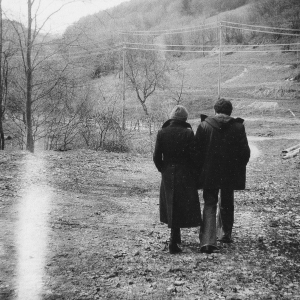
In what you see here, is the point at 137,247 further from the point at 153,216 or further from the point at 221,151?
the point at 153,216

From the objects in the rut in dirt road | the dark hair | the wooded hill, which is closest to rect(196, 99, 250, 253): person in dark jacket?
the dark hair

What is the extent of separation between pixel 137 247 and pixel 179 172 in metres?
1.27

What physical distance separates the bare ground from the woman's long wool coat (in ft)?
1.67

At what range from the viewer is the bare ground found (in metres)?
4.31

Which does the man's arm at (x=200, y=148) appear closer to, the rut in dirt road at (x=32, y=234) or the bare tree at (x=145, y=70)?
the rut in dirt road at (x=32, y=234)

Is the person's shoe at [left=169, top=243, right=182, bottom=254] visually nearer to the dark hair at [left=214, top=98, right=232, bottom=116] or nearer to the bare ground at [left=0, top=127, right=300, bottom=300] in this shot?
the bare ground at [left=0, top=127, right=300, bottom=300]

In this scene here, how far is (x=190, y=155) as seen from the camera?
17.1 feet

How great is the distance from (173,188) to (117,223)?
2261 mm

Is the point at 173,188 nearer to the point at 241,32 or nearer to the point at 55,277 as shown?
the point at 55,277

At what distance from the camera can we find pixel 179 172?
17.0 feet

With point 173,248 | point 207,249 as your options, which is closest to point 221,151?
point 207,249

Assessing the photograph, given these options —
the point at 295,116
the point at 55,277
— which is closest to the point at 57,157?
the point at 55,277

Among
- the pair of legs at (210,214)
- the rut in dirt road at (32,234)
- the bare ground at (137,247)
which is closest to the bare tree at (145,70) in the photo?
the bare ground at (137,247)

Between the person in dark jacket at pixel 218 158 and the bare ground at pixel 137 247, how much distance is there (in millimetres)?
424
